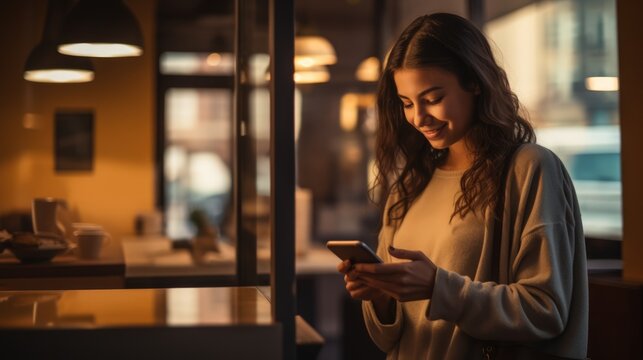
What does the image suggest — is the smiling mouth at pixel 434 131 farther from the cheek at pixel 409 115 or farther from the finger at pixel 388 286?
the finger at pixel 388 286

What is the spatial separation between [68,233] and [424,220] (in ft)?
4.74

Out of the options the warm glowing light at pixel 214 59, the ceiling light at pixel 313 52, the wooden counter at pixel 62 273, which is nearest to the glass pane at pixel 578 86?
the ceiling light at pixel 313 52

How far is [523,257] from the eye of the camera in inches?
64.8

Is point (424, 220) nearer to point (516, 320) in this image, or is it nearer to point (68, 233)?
point (516, 320)

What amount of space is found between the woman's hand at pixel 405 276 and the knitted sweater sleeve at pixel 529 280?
23 millimetres

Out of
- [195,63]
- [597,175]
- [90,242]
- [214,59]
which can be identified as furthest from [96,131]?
[597,175]

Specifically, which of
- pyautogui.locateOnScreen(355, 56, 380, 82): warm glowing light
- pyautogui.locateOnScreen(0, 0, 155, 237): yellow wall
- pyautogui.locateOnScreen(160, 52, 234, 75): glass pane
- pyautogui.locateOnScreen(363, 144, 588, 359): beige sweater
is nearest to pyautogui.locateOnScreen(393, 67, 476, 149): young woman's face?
pyautogui.locateOnScreen(363, 144, 588, 359): beige sweater

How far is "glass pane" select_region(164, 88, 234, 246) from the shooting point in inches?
306

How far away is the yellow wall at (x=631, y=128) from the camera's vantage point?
256 cm

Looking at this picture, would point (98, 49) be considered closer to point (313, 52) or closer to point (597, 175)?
point (597, 175)

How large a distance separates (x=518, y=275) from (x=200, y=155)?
6.85 meters

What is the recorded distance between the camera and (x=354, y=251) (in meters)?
1.63

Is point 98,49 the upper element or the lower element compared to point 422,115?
upper

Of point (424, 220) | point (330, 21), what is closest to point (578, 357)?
point (424, 220)
